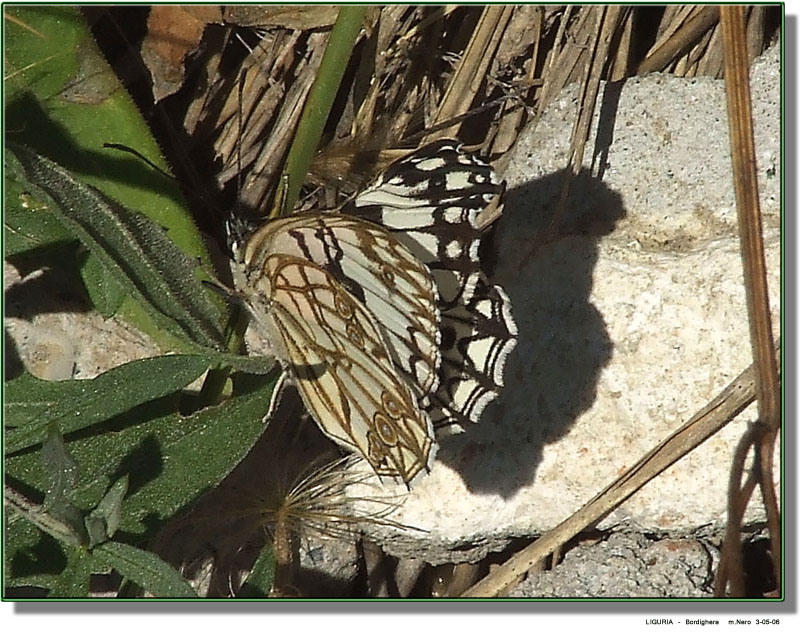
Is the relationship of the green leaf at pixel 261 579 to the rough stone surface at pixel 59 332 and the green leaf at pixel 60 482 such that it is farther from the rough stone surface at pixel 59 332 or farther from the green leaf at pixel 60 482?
the rough stone surface at pixel 59 332

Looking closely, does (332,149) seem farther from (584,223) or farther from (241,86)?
(584,223)

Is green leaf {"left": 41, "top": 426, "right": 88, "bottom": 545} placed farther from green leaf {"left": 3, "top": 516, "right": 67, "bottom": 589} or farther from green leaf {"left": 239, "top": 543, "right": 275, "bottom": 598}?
green leaf {"left": 239, "top": 543, "right": 275, "bottom": 598}

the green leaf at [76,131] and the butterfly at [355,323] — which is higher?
the green leaf at [76,131]

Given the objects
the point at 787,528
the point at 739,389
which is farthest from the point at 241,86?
the point at 787,528

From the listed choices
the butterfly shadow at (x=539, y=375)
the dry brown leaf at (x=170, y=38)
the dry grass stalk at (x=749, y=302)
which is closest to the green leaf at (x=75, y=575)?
the butterfly shadow at (x=539, y=375)

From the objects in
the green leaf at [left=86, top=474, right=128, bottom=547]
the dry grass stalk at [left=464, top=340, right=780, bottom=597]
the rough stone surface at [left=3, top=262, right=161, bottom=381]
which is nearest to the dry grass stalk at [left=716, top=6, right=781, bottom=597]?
the dry grass stalk at [left=464, top=340, right=780, bottom=597]

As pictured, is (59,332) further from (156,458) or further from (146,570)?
(146,570)

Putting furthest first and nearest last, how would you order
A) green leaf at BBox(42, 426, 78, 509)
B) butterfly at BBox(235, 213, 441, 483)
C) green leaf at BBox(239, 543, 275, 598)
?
green leaf at BBox(239, 543, 275, 598) → butterfly at BBox(235, 213, 441, 483) → green leaf at BBox(42, 426, 78, 509)
